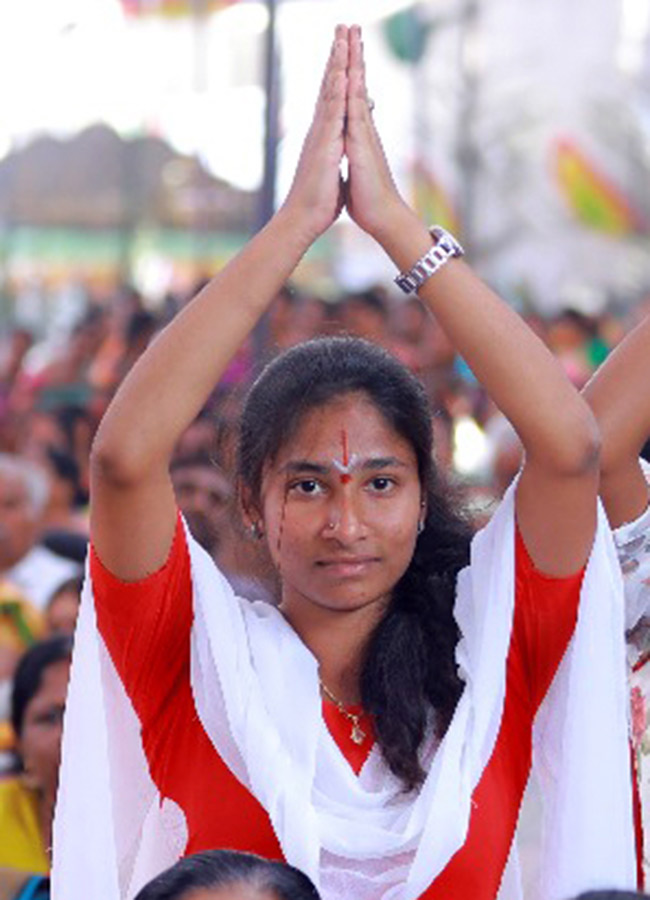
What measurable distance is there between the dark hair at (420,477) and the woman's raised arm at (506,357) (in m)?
0.19

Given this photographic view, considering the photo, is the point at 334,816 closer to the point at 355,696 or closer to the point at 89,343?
the point at 355,696

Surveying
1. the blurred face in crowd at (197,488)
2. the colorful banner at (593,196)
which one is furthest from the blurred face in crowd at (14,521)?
the colorful banner at (593,196)

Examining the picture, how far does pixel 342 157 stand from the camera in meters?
3.69

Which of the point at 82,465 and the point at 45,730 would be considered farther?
the point at 82,465

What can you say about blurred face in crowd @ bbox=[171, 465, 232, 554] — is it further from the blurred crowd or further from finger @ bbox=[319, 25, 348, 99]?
finger @ bbox=[319, 25, 348, 99]

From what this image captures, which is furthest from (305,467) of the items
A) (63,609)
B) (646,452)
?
(63,609)

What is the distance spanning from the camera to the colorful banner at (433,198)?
1364 inches

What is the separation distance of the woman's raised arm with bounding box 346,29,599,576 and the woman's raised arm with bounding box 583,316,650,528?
24 cm

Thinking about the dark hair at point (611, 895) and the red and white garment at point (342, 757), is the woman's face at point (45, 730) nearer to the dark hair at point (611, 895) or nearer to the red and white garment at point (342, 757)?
the red and white garment at point (342, 757)

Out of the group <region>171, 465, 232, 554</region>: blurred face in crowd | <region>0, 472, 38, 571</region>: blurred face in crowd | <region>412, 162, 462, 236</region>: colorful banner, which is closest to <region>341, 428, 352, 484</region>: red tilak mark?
<region>171, 465, 232, 554</region>: blurred face in crowd

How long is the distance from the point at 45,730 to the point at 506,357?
2365 mm

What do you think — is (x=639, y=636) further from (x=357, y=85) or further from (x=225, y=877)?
(x=225, y=877)

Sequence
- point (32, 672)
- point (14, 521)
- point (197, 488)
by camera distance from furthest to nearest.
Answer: point (14, 521) < point (197, 488) < point (32, 672)

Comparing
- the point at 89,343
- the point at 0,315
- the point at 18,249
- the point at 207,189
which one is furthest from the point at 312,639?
the point at 18,249
